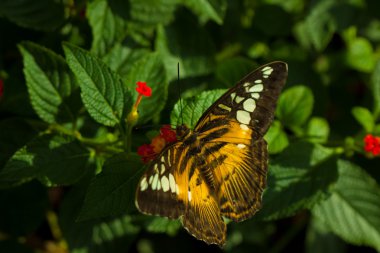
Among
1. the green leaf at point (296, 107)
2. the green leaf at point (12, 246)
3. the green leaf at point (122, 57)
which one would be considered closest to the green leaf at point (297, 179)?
the green leaf at point (296, 107)

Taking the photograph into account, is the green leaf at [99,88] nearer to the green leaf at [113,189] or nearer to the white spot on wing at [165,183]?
the green leaf at [113,189]

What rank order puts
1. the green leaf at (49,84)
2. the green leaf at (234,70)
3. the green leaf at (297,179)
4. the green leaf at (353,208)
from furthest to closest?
the green leaf at (234,70)
the green leaf at (353,208)
the green leaf at (297,179)
the green leaf at (49,84)

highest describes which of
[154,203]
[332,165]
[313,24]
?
[313,24]

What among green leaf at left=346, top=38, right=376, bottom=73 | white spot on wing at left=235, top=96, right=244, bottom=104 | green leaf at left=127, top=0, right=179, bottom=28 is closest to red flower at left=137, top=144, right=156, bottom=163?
white spot on wing at left=235, top=96, right=244, bottom=104

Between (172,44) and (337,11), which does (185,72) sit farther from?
(337,11)

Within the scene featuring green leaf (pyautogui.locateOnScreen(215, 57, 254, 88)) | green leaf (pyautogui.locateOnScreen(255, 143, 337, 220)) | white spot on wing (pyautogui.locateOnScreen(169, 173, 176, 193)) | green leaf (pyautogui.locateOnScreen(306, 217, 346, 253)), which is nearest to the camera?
white spot on wing (pyautogui.locateOnScreen(169, 173, 176, 193))

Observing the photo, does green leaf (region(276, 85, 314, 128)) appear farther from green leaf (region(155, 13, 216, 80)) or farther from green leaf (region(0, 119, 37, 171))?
green leaf (region(0, 119, 37, 171))

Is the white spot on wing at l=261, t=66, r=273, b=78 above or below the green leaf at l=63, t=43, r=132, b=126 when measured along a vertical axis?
above

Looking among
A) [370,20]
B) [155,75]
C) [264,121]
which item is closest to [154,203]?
[264,121]

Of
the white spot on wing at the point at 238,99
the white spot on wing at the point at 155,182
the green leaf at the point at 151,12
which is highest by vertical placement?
the green leaf at the point at 151,12
